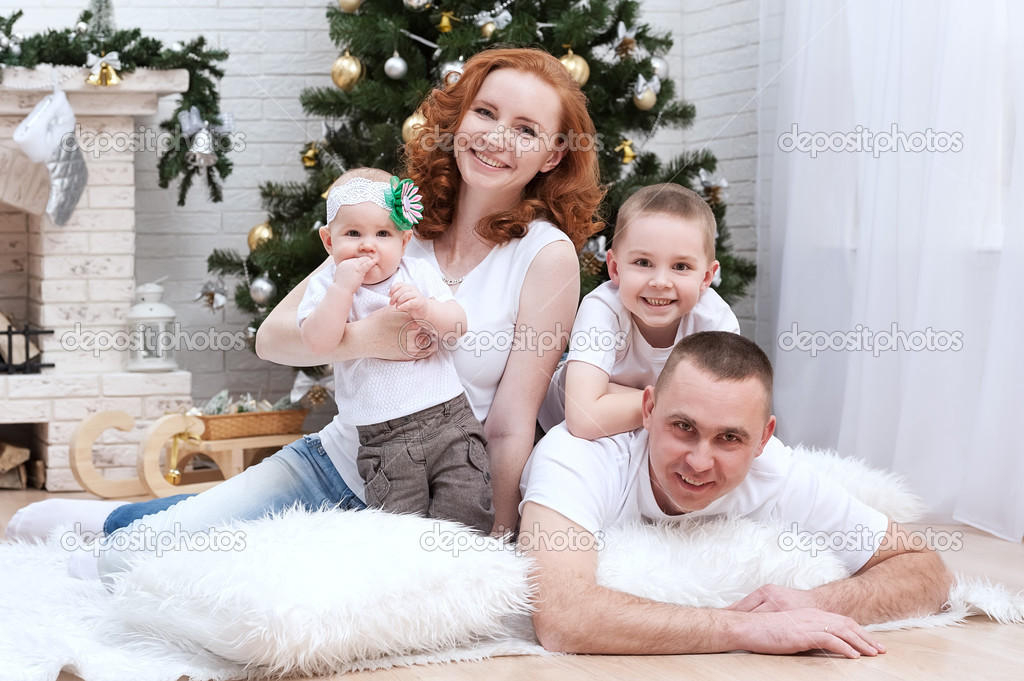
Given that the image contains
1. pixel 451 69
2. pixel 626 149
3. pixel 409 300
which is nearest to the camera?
pixel 409 300

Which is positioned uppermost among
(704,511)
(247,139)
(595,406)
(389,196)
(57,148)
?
(247,139)

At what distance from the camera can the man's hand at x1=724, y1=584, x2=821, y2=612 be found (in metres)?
1.66

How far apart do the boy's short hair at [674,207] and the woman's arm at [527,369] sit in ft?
0.45

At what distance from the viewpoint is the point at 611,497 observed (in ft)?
5.91

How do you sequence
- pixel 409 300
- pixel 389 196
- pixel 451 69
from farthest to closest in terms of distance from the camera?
pixel 451 69 → pixel 389 196 → pixel 409 300

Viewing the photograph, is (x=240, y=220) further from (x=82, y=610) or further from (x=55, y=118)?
(x=82, y=610)

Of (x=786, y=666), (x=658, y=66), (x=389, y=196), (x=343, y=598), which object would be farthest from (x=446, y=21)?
(x=786, y=666)

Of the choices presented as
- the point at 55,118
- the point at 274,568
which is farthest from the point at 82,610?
the point at 55,118

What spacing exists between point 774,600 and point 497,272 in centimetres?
74

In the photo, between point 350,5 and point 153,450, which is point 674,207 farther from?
point 153,450

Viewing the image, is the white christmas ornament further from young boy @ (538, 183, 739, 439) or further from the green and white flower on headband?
young boy @ (538, 183, 739, 439)

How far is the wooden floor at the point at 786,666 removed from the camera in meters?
1.52

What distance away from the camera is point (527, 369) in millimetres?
1859

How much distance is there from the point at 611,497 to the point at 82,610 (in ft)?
2.99
